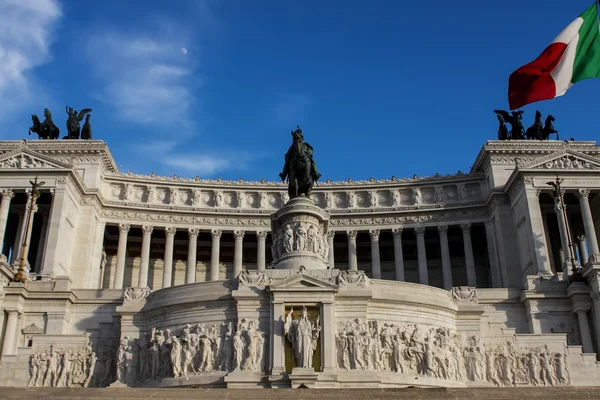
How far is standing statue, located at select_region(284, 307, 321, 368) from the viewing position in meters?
28.3

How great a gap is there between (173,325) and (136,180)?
3664cm

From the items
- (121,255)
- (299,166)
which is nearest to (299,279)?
(299,166)

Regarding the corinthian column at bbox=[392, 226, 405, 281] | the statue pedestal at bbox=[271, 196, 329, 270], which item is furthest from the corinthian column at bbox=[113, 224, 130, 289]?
the statue pedestal at bbox=[271, 196, 329, 270]

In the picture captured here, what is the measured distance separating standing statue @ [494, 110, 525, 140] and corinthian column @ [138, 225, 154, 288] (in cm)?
3567

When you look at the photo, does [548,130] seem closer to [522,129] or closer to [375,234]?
[522,129]

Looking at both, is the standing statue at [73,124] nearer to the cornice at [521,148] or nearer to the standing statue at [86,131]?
the standing statue at [86,131]

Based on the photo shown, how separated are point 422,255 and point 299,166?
30463 mm

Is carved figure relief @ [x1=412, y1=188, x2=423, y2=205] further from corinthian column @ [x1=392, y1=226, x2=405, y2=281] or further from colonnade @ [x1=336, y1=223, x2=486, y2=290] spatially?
corinthian column @ [x1=392, y1=226, x2=405, y2=281]

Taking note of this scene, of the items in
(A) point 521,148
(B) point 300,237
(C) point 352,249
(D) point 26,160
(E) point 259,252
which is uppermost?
(A) point 521,148

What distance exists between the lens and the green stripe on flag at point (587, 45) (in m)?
25.6

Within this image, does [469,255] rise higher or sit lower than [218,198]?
lower

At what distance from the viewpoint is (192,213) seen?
216 feet

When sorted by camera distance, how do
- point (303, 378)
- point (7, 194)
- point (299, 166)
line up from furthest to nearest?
1. point (7, 194)
2. point (299, 166)
3. point (303, 378)

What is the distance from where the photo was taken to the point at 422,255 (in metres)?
64.2
